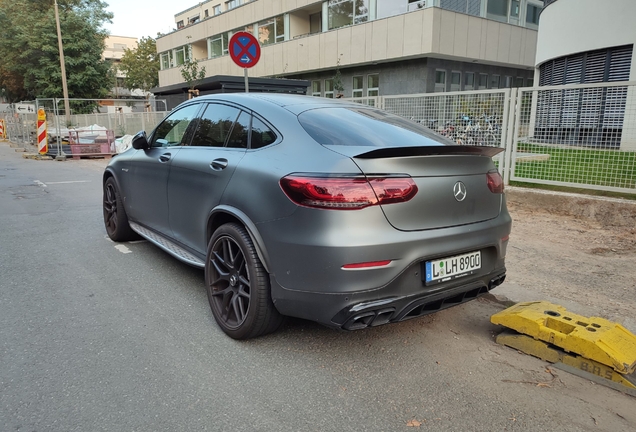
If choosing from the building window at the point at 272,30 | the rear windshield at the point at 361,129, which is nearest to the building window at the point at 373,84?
the building window at the point at 272,30

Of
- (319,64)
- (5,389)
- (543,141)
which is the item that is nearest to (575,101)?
(543,141)

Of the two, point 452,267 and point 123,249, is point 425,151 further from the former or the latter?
point 123,249

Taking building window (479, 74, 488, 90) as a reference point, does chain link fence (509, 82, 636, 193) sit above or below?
below

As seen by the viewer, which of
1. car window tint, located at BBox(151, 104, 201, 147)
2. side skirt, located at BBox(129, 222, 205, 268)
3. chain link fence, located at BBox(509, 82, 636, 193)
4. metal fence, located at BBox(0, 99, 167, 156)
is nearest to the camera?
side skirt, located at BBox(129, 222, 205, 268)

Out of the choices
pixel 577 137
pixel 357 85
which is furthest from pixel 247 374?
pixel 357 85

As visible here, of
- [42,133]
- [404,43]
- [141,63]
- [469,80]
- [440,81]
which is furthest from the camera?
[141,63]

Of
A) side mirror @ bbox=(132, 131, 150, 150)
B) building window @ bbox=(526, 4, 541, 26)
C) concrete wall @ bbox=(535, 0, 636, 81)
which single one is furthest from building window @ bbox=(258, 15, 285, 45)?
side mirror @ bbox=(132, 131, 150, 150)

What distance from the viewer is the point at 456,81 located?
24.5 metres

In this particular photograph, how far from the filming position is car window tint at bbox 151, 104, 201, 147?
4348mm

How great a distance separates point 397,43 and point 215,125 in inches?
810

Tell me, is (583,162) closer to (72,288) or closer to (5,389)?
(72,288)

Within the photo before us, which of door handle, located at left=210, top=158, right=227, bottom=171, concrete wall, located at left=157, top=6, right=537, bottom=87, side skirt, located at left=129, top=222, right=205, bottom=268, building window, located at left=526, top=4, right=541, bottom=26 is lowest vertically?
side skirt, located at left=129, top=222, right=205, bottom=268

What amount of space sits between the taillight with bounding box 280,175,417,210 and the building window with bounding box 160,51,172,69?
4546 cm

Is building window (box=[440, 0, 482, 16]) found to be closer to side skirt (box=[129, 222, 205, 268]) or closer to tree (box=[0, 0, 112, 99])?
side skirt (box=[129, 222, 205, 268])
